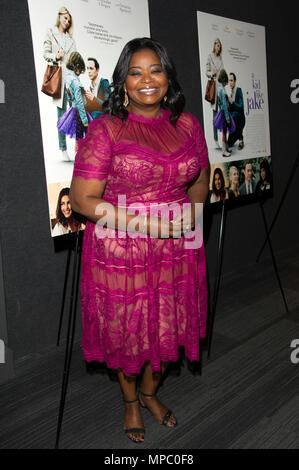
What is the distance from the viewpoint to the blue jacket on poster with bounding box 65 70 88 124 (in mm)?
2083

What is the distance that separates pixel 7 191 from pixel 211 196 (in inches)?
56.8

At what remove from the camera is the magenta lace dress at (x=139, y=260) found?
5.13ft

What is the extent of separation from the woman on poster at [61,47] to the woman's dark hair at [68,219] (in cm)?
17

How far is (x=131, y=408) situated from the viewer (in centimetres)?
188

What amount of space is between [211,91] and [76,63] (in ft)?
4.04

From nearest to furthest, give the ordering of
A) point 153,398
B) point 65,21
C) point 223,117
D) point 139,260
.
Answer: point 139,260
point 153,398
point 65,21
point 223,117

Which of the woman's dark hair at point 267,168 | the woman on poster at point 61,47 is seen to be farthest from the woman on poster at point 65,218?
the woman's dark hair at point 267,168

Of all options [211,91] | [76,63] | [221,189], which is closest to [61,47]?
[76,63]

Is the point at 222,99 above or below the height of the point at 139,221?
above

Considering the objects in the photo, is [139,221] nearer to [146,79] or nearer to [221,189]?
[146,79]

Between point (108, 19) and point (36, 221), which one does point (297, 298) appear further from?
point (108, 19)

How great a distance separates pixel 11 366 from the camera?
229 cm
